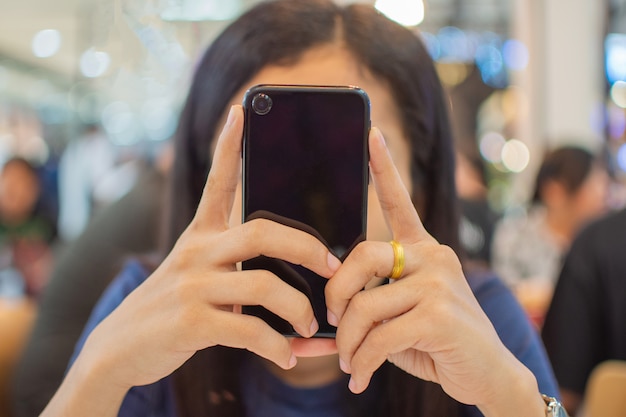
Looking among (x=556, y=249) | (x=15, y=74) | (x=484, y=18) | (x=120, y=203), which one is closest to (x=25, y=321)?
(x=120, y=203)

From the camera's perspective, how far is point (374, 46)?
665 millimetres

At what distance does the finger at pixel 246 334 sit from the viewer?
0.45 m

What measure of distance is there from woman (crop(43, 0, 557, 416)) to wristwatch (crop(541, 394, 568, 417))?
0.02m

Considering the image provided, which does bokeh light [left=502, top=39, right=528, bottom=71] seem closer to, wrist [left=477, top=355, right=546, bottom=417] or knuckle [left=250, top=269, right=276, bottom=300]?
wrist [left=477, top=355, right=546, bottom=417]

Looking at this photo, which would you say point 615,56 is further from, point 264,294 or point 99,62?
point 264,294

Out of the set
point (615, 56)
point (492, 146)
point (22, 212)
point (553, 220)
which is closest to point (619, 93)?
point (615, 56)

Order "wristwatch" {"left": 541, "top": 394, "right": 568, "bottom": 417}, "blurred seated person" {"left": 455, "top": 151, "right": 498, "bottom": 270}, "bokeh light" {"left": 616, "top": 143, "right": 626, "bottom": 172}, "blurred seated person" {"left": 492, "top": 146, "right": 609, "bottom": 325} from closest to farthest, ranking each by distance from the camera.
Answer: "wristwatch" {"left": 541, "top": 394, "right": 568, "bottom": 417} → "blurred seated person" {"left": 455, "top": 151, "right": 498, "bottom": 270} → "blurred seated person" {"left": 492, "top": 146, "right": 609, "bottom": 325} → "bokeh light" {"left": 616, "top": 143, "right": 626, "bottom": 172}

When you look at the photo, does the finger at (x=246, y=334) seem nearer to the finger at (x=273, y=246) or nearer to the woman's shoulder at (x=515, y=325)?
the finger at (x=273, y=246)

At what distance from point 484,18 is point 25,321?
5.30 m

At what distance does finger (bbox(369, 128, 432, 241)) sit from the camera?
1.51ft

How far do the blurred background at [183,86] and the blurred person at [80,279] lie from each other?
137 mm

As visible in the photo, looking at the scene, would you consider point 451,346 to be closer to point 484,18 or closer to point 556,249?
point 556,249

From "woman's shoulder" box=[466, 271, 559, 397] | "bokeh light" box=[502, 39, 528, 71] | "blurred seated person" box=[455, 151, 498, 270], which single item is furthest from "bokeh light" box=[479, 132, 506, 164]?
"woman's shoulder" box=[466, 271, 559, 397]

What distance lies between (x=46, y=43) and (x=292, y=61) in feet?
21.1
